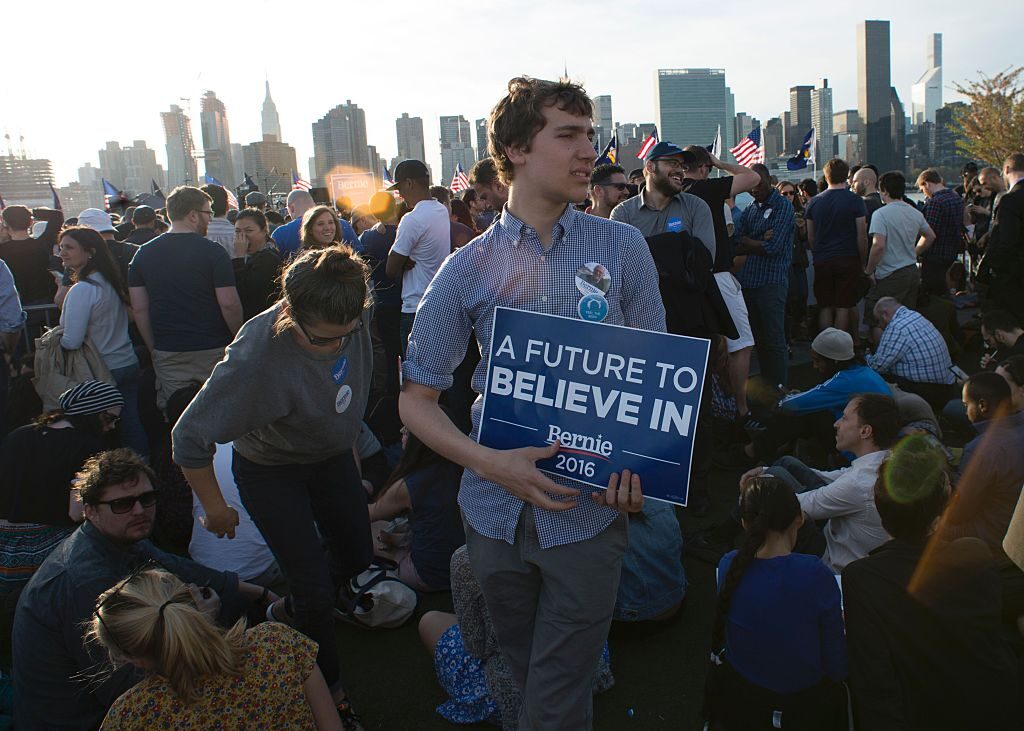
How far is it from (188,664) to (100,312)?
4.10 metres

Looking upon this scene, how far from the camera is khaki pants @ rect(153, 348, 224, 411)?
548cm

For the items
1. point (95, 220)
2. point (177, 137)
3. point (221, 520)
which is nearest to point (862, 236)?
point (221, 520)

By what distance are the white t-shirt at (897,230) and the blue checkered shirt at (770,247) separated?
5.65 feet

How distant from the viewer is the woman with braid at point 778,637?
8.83ft

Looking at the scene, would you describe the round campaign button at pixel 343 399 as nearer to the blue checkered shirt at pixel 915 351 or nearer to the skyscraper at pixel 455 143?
the blue checkered shirt at pixel 915 351

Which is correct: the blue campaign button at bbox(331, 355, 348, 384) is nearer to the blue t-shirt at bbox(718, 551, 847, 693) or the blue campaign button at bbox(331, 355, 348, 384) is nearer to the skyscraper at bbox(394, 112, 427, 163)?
the blue t-shirt at bbox(718, 551, 847, 693)

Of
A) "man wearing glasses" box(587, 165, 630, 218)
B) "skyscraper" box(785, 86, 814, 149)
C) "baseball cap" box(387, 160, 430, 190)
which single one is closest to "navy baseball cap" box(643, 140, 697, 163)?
"man wearing glasses" box(587, 165, 630, 218)

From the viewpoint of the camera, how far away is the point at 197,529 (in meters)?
4.45

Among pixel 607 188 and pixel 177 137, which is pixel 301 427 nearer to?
pixel 607 188

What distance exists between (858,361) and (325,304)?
398 cm

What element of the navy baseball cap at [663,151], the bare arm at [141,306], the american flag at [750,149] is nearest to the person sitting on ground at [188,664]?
the bare arm at [141,306]

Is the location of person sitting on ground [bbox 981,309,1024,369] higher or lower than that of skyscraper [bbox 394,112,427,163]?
lower

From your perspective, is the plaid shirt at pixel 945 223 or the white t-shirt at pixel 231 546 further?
the plaid shirt at pixel 945 223

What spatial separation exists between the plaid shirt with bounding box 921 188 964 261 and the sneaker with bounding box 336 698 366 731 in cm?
917
